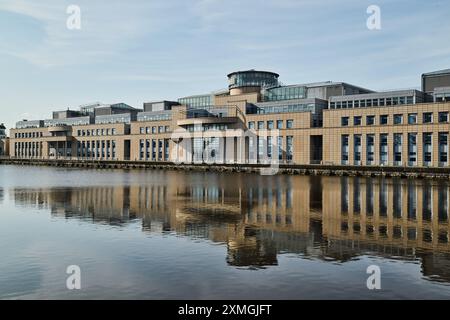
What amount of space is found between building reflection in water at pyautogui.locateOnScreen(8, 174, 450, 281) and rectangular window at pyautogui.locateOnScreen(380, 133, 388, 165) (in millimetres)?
58976

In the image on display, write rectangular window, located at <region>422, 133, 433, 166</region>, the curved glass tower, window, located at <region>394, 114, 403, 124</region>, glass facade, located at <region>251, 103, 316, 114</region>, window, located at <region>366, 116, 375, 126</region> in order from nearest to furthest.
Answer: rectangular window, located at <region>422, 133, 433, 166</region>
window, located at <region>394, 114, 403, 124</region>
window, located at <region>366, 116, 375, 126</region>
glass facade, located at <region>251, 103, 316, 114</region>
the curved glass tower

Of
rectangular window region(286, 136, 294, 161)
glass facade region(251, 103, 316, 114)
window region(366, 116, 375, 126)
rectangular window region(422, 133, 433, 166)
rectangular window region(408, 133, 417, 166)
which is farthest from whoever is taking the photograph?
glass facade region(251, 103, 316, 114)

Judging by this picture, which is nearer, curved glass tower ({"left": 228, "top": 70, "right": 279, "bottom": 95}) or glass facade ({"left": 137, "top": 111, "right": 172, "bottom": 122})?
curved glass tower ({"left": 228, "top": 70, "right": 279, "bottom": 95})

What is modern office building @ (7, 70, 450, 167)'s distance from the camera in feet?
365

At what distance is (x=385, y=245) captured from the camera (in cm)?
2672

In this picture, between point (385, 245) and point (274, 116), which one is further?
point (274, 116)

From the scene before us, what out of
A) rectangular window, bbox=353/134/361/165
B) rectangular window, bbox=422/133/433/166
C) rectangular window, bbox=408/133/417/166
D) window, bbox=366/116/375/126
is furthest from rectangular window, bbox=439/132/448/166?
rectangular window, bbox=353/134/361/165

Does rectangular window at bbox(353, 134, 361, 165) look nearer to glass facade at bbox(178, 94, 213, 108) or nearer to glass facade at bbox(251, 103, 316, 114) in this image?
glass facade at bbox(251, 103, 316, 114)

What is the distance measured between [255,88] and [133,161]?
183 feet

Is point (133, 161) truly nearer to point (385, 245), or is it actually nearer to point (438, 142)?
point (438, 142)

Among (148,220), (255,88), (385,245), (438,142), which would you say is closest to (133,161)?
(255,88)

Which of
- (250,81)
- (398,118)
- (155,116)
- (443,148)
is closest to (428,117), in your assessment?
(398,118)

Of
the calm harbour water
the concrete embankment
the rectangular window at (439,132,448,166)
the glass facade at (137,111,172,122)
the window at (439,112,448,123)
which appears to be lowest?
the calm harbour water
